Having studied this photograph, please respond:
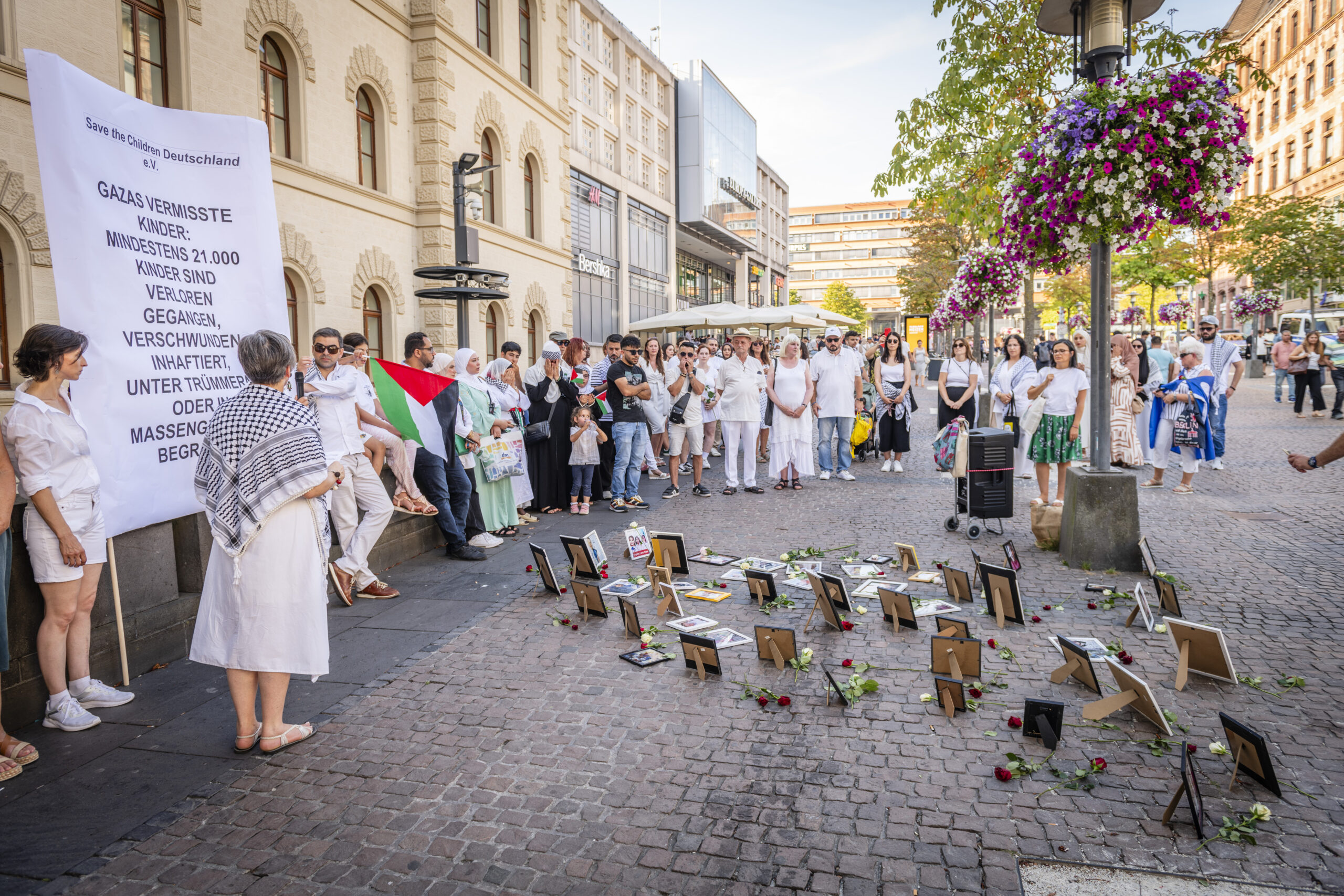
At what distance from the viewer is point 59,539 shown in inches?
163

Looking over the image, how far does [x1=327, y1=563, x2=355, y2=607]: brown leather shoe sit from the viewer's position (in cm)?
645

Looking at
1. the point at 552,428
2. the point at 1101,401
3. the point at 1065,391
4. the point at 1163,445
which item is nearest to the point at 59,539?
the point at 552,428

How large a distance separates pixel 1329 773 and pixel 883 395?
948 cm

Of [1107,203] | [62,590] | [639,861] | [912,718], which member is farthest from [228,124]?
[1107,203]

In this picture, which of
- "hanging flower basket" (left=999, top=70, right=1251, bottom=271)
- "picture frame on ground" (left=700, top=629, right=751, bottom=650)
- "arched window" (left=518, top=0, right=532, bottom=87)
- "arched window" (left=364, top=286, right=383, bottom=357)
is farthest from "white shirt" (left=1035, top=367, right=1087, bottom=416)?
"arched window" (left=518, top=0, right=532, bottom=87)

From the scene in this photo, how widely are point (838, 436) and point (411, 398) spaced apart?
7.09 meters

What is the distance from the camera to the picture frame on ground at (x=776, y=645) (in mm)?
4902

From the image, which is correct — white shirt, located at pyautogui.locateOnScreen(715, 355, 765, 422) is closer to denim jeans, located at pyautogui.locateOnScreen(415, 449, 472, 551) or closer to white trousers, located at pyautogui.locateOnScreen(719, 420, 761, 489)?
white trousers, located at pyautogui.locateOnScreen(719, 420, 761, 489)

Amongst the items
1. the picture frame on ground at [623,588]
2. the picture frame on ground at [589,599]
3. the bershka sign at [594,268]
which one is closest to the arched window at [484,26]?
the bershka sign at [594,268]

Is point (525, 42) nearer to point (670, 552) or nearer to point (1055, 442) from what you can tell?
point (1055, 442)

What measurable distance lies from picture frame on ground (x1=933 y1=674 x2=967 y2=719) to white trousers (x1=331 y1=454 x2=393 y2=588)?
447 centimetres

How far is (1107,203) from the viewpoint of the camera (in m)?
6.13

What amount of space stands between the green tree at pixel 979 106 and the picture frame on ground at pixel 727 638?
7.40 m

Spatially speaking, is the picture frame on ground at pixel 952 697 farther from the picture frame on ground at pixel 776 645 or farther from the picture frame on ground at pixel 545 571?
the picture frame on ground at pixel 545 571
